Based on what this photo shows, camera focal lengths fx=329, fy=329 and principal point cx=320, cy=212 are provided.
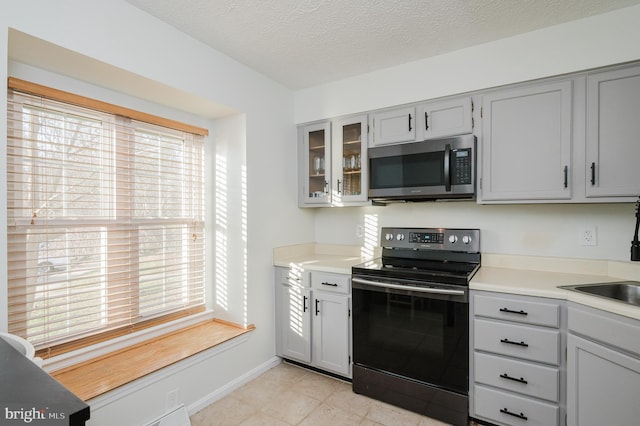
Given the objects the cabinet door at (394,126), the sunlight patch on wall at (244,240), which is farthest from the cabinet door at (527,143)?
the sunlight patch on wall at (244,240)

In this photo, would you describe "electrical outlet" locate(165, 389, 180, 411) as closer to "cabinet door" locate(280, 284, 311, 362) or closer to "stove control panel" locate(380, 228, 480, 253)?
"cabinet door" locate(280, 284, 311, 362)

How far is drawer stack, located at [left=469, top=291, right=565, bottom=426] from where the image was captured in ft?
5.76

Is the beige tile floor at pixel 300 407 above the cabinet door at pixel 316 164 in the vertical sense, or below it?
below

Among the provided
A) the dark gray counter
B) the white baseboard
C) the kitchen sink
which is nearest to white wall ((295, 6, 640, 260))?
the kitchen sink

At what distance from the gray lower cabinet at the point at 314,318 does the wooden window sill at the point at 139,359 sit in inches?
13.6

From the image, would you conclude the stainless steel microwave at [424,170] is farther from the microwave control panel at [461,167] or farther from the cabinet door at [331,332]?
the cabinet door at [331,332]

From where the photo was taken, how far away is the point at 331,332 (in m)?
2.52

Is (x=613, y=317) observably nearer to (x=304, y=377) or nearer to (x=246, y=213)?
(x=304, y=377)

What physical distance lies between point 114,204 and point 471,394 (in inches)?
99.0

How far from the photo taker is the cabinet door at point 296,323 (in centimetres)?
264

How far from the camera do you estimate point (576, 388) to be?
1.66 m

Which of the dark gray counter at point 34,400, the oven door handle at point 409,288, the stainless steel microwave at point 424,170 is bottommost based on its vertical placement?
the oven door handle at point 409,288

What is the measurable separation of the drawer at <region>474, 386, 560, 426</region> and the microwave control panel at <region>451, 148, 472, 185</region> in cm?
128

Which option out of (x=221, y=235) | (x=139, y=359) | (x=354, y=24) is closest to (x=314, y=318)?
(x=221, y=235)
